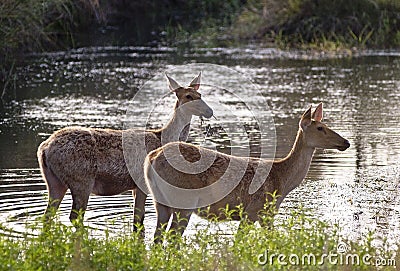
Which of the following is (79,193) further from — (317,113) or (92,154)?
(317,113)

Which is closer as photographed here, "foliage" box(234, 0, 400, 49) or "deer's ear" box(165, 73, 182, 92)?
"deer's ear" box(165, 73, 182, 92)

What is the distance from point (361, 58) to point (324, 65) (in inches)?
59.5

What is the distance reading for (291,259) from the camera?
740 cm

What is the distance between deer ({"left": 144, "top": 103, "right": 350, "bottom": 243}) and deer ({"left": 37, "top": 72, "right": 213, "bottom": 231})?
0.87 meters

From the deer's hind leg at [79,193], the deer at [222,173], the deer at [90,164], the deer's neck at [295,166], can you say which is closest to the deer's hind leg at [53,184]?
the deer at [90,164]

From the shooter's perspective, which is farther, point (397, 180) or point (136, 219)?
point (397, 180)

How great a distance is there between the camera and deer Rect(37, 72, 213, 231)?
10008 millimetres

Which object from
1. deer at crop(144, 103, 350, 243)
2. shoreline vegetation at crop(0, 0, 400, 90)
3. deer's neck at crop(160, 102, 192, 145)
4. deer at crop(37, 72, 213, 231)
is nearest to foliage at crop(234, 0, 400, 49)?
shoreline vegetation at crop(0, 0, 400, 90)

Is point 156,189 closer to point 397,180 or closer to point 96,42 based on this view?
point 397,180

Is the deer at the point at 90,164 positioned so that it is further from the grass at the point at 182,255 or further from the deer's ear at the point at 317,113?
the grass at the point at 182,255

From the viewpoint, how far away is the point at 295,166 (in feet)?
33.4

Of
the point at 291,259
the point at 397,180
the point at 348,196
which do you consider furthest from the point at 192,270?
the point at 397,180

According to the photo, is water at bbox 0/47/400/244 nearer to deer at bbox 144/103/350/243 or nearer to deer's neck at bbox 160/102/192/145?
deer at bbox 144/103/350/243

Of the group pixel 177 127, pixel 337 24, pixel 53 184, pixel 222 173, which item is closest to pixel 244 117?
pixel 177 127
